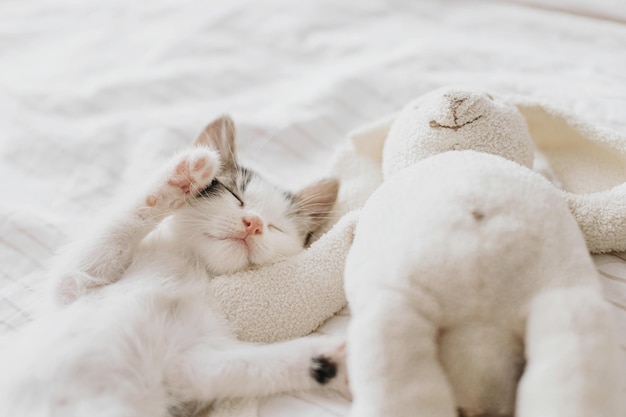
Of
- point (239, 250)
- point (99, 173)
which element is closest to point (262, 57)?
point (99, 173)

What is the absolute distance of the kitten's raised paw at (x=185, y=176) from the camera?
3.36 feet

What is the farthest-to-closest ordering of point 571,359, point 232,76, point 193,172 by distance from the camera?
point 232,76, point 193,172, point 571,359

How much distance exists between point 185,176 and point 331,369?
1.32ft

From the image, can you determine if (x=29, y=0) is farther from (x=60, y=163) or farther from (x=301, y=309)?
(x=301, y=309)

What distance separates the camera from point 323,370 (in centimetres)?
89

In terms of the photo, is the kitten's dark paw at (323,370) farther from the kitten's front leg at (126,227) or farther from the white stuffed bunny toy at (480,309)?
the kitten's front leg at (126,227)

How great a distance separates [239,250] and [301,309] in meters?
0.15

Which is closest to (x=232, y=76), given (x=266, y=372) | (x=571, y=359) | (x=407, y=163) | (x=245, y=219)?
(x=245, y=219)

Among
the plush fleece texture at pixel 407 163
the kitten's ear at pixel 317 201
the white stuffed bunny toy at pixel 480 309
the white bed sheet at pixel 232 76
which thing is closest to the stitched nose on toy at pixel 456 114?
the plush fleece texture at pixel 407 163

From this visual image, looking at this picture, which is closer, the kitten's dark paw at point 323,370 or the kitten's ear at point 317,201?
the kitten's dark paw at point 323,370

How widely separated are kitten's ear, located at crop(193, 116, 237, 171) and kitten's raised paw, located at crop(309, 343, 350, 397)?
1.52ft

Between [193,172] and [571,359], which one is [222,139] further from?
[571,359]

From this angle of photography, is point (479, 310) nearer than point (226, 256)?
Yes

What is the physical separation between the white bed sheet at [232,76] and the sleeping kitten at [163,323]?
0.20 meters
